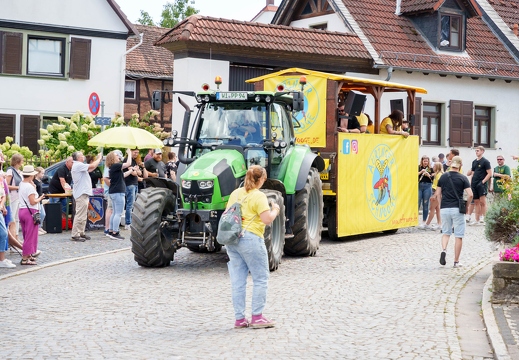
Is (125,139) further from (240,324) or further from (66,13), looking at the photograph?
(66,13)

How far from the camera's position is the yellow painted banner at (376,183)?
1895cm

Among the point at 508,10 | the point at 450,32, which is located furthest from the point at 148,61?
the point at 508,10

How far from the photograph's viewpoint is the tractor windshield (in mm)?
15602

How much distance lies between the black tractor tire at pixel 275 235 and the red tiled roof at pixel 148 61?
3087 centimetres

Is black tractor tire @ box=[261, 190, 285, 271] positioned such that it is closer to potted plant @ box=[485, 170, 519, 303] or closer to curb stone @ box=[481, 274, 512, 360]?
potted plant @ box=[485, 170, 519, 303]

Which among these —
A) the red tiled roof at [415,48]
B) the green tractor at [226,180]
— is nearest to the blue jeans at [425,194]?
the green tractor at [226,180]

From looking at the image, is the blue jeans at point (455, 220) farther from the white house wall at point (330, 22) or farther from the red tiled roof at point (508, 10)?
the red tiled roof at point (508, 10)

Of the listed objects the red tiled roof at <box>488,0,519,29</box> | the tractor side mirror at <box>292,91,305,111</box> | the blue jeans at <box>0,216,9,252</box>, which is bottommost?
the blue jeans at <box>0,216,9,252</box>

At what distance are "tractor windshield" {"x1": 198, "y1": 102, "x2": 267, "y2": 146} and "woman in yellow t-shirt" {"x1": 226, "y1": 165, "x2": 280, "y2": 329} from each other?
18.7 feet

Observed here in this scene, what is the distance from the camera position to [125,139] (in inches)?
857

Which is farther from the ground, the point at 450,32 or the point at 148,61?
the point at 450,32

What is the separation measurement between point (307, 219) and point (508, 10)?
25831 mm

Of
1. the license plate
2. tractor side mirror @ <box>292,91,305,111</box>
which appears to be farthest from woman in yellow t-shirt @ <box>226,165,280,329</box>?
the license plate

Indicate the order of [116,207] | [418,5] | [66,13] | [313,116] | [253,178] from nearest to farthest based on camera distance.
Answer: [253,178]
[313,116]
[116,207]
[66,13]
[418,5]
